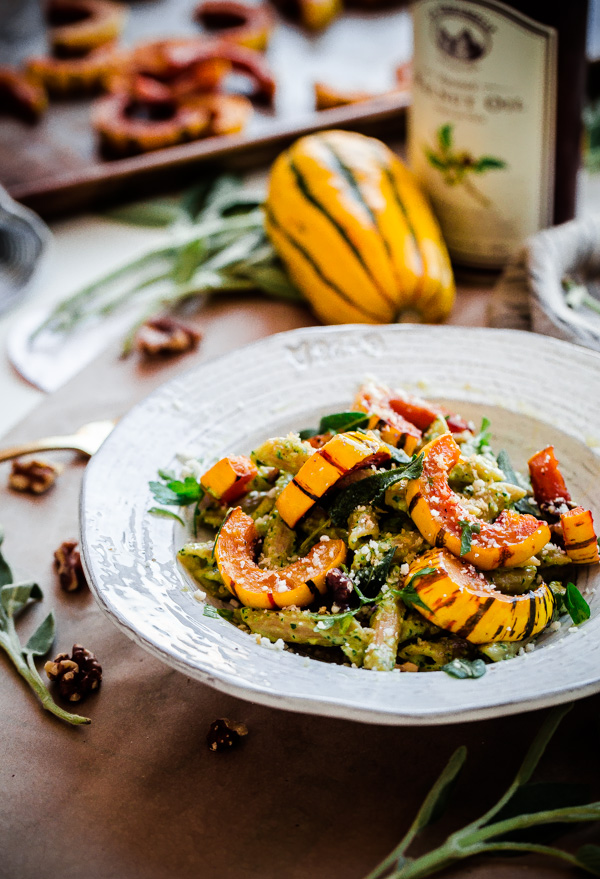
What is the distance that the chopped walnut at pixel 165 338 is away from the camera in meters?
2.11

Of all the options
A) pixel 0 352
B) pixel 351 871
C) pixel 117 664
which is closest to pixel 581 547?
pixel 351 871

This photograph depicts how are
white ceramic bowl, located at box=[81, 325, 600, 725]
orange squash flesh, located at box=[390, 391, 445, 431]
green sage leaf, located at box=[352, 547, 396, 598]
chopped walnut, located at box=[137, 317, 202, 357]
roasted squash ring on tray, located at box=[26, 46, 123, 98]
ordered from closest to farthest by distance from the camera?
white ceramic bowl, located at box=[81, 325, 600, 725], green sage leaf, located at box=[352, 547, 396, 598], orange squash flesh, located at box=[390, 391, 445, 431], chopped walnut, located at box=[137, 317, 202, 357], roasted squash ring on tray, located at box=[26, 46, 123, 98]

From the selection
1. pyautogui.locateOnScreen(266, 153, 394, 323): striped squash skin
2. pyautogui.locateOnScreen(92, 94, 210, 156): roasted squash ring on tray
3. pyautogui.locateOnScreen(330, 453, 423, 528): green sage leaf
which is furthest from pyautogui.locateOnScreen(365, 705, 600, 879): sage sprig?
pyautogui.locateOnScreen(92, 94, 210, 156): roasted squash ring on tray

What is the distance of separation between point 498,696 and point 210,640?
36 centimetres

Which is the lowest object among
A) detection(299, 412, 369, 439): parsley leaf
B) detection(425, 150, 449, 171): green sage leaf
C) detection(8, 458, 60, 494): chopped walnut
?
detection(8, 458, 60, 494): chopped walnut

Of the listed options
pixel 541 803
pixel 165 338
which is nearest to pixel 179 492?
pixel 541 803

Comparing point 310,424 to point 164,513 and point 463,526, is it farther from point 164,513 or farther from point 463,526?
point 463,526

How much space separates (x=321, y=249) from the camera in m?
2.07

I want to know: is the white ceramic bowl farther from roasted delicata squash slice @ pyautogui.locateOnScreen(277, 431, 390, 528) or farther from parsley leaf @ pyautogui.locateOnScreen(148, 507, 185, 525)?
roasted delicata squash slice @ pyautogui.locateOnScreen(277, 431, 390, 528)

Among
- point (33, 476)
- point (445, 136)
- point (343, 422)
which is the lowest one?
point (33, 476)

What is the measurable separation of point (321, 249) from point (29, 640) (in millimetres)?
1126

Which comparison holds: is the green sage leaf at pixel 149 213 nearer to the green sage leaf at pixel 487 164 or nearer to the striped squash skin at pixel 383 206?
the striped squash skin at pixel 383 206

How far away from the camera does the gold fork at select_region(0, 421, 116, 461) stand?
174cm

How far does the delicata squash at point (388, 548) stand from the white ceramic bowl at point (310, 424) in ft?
0.16
